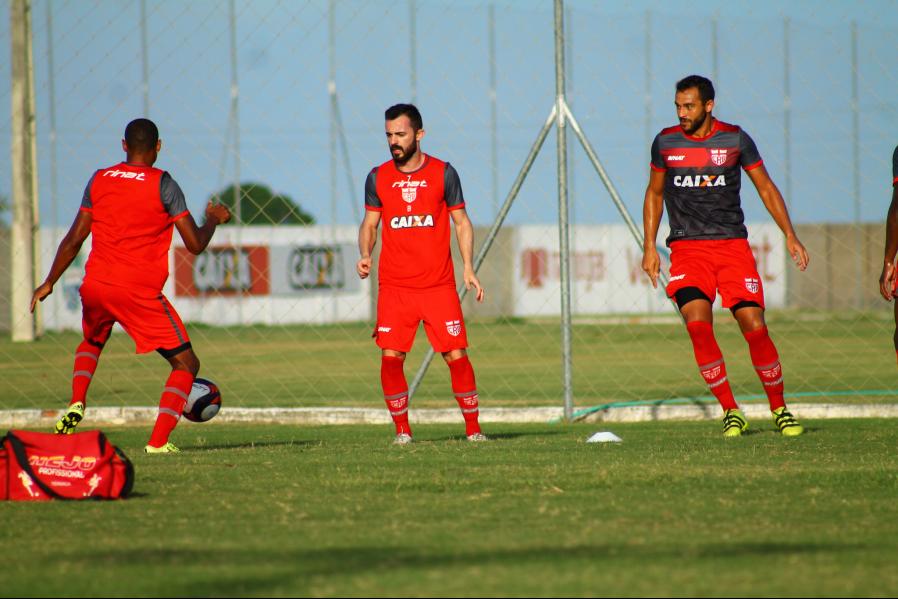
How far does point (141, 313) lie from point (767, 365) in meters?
4.16

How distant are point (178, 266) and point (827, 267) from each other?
1878cm

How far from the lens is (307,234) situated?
2795 centimetres

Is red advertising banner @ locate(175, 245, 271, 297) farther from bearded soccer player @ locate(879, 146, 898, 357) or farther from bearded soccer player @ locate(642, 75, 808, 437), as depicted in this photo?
bearded soccer player @ locate(879, 146, 898, 357)

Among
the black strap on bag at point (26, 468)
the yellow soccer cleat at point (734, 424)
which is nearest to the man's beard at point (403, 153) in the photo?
the yellow soccer cleat at point (734, 424)

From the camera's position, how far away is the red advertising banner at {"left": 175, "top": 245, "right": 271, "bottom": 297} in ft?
77.7

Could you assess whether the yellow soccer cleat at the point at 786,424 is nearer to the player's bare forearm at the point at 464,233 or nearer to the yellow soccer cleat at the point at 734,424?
the yellow soccer cleat at the point at 734,424

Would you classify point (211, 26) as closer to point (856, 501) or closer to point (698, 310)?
point (698, 310)

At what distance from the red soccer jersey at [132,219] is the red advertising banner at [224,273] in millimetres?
12922

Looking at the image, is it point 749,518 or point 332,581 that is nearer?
point 332,581

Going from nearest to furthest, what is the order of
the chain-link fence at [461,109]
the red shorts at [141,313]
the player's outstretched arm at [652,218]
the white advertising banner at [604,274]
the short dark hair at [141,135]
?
1. the red shorts at [141,313]
2. the short dark hair at [141,135]
3. the player's outstretched arm at [652,218]
4. the chain-link fence at [461,109]
5. the white advertising banner at [604,274]

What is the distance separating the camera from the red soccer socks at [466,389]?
8680 mm

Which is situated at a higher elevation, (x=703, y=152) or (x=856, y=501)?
(x=703, y=152)

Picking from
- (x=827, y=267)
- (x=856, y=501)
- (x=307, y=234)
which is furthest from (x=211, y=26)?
(x=827, y=267)

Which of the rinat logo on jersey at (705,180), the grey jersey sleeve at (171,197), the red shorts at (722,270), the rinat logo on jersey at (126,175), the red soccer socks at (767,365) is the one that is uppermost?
the rinat logo on jersey at (126,175)
